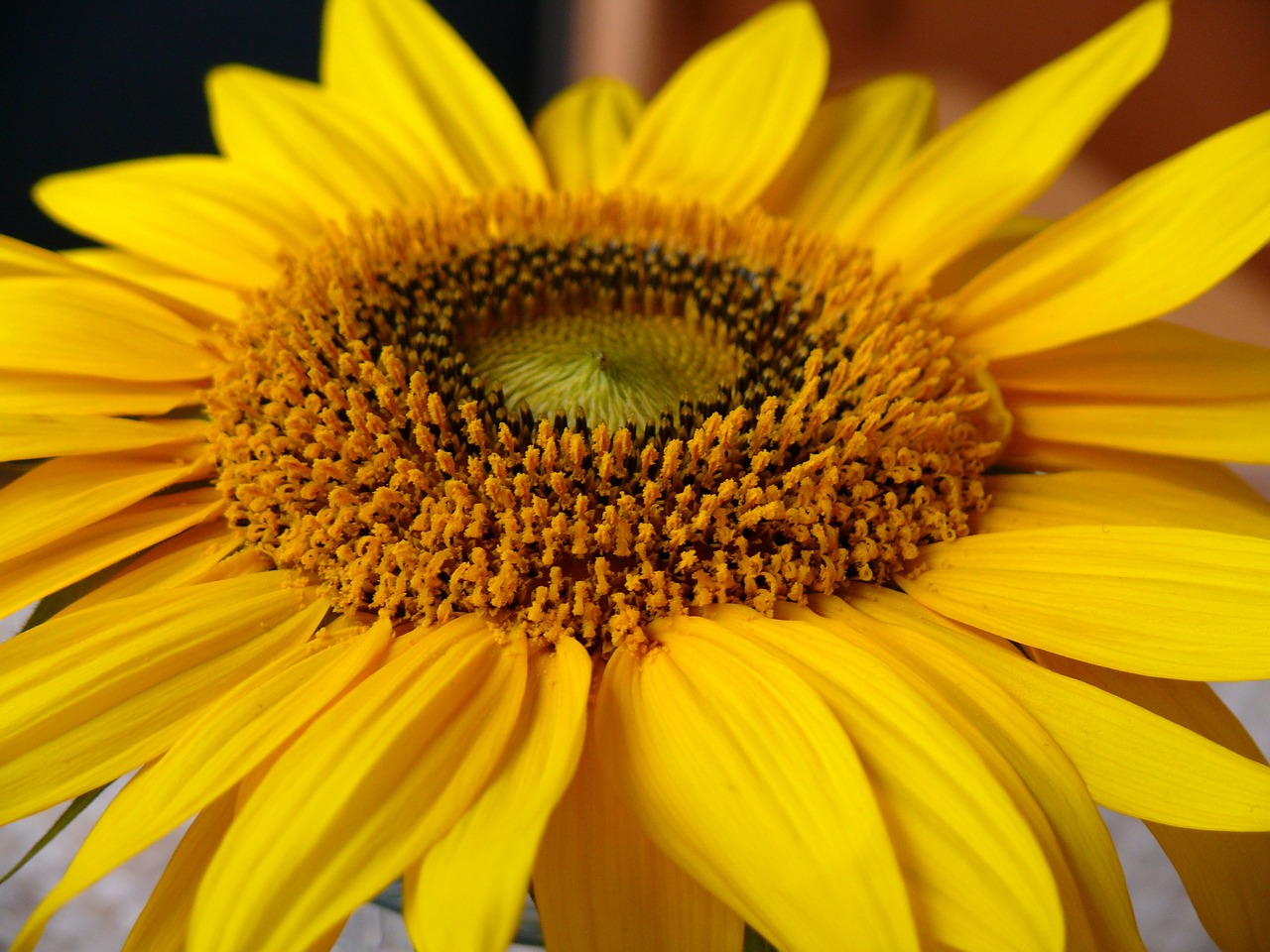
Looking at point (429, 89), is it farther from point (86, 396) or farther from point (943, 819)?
point (943, 819)

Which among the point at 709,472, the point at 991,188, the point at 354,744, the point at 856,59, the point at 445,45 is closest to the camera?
the point at 354,744

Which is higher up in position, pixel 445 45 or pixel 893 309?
pixel 445 45

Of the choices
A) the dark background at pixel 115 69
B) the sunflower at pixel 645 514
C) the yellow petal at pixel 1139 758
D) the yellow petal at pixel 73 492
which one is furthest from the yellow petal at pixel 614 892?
the dark background at pixel 115 69

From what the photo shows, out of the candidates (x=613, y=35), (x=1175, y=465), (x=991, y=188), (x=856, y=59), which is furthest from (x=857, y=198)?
(x=613, y=35)

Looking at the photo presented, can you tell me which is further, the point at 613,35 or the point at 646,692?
the point at 613,35

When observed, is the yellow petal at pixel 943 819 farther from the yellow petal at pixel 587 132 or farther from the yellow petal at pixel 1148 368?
the yellow petal at pixel 587 132

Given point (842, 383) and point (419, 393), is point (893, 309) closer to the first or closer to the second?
point (842, 383)

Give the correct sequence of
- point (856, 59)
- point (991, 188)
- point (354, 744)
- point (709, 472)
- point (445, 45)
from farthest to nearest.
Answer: point (856, 59) < point (445, 45) < point (991, 188) < point (709, 472) < point (354, 744)
